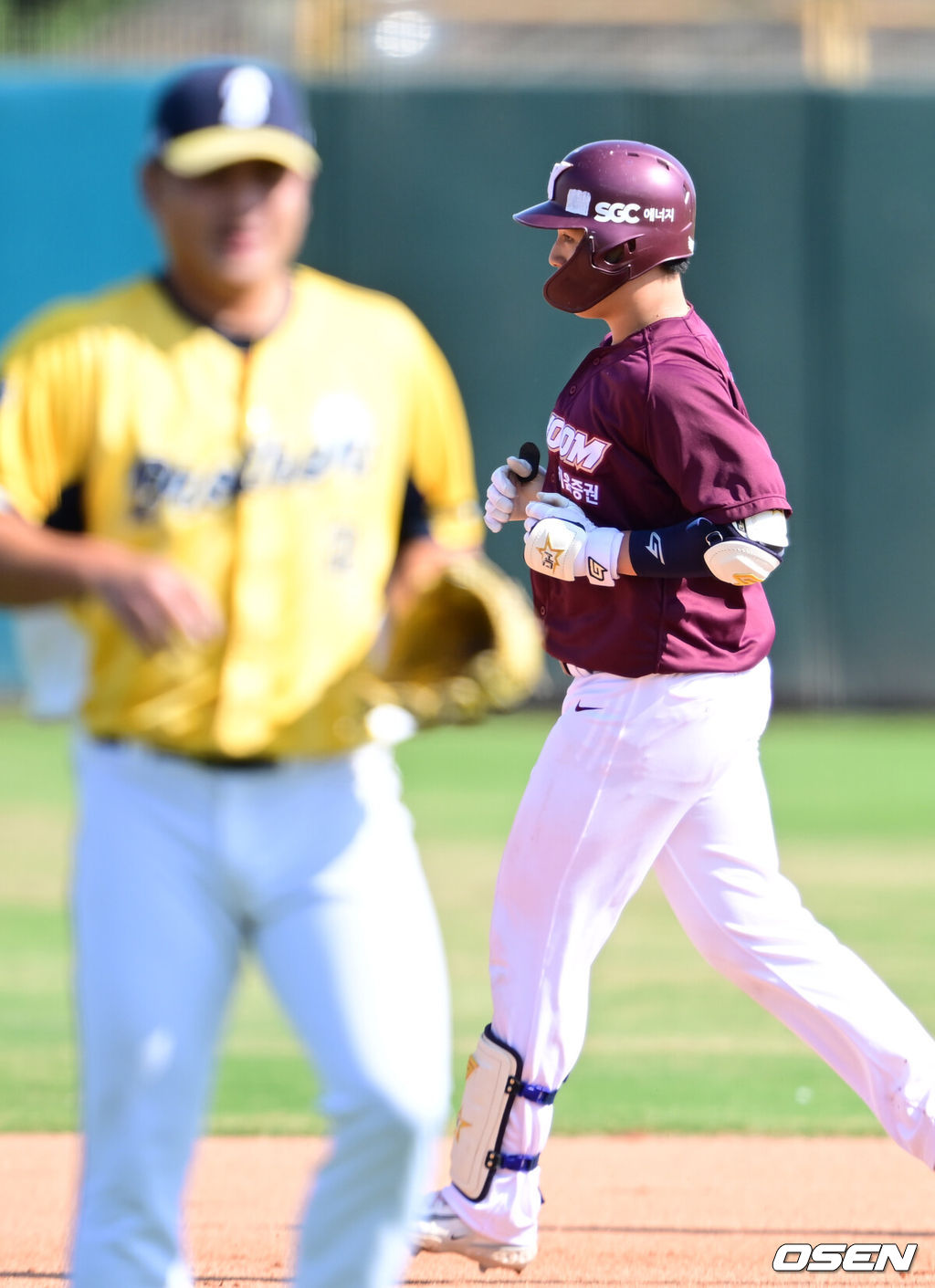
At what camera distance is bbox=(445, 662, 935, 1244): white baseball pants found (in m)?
3.64

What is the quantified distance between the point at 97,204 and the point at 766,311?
195 inches

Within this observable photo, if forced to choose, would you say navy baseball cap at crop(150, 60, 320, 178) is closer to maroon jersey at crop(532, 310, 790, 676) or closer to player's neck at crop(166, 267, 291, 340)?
player's neck at crop(166, 267, 291, 340)

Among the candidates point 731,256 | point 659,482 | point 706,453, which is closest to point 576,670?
point 659,482

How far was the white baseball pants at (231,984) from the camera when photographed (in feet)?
8.39

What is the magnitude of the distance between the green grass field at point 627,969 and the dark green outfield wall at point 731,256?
180 cm

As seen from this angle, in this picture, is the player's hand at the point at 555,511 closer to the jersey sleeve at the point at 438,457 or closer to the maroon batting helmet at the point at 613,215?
the maroon batting helmet at the point at 613,215

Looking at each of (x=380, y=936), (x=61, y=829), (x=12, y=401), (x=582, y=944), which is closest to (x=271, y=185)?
(x=12, y=401)

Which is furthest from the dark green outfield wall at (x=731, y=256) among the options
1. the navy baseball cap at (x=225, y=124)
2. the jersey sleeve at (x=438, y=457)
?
the navy baseball cap at (x=225, y=124)

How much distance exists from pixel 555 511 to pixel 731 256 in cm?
1055

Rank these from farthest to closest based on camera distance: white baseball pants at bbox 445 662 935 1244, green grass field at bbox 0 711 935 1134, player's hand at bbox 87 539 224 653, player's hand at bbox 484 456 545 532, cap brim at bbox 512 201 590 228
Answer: green grass field at bbox 0 711 935 1134 < player's hand at bbox 484 456 545 532 < cap brim at bbox 512 201 590 228 < white baseball pants at bbox 445 662 935 1244 < player's hand at bbox 87 539 224 653

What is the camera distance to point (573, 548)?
3564 mm

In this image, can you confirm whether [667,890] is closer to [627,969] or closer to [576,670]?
[576,670]

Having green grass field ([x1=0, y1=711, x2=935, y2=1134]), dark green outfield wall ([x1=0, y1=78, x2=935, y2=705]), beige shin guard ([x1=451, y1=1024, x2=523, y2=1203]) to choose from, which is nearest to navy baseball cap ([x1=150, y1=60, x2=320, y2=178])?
beige shin guard ([x1=451, y1=1024, x2=523, y2=1203])

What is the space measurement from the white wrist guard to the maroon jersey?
0.26 feet
